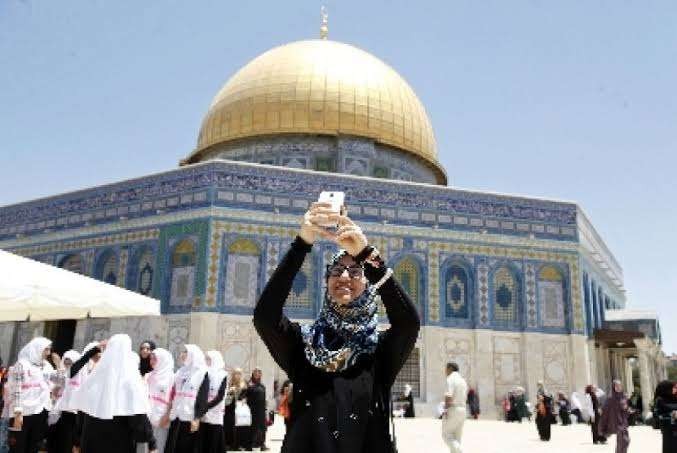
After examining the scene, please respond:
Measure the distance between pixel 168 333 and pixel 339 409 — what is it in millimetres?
15981

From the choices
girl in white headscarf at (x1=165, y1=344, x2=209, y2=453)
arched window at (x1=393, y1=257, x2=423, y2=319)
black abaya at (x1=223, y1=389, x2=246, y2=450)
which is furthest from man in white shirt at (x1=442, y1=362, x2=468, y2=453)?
arched window at (x1=393, y1=257, x2=423, y2=319)

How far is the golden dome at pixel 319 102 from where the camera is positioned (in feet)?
70.1

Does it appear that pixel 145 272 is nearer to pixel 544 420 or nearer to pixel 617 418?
pixel 544 420

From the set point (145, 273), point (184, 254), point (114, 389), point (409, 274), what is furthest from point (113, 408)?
point (409, 274)

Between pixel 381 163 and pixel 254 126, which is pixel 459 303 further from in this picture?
pixel 254 126

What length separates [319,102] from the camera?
2147cm

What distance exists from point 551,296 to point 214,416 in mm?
15207

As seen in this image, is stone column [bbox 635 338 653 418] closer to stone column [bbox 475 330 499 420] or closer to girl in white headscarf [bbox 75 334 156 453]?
stone column [bbox 475 330 499 420]

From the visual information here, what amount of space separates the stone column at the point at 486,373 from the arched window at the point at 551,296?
1.92 metres

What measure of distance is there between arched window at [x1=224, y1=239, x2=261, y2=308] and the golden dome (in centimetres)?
532

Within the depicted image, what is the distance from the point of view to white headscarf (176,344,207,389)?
19.2 ft

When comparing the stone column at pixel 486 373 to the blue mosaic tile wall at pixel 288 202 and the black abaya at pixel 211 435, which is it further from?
the black abaya at pixel 211 435

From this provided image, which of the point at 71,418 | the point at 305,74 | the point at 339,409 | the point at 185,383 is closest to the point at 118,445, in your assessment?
the point at 185,383

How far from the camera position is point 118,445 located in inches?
176
